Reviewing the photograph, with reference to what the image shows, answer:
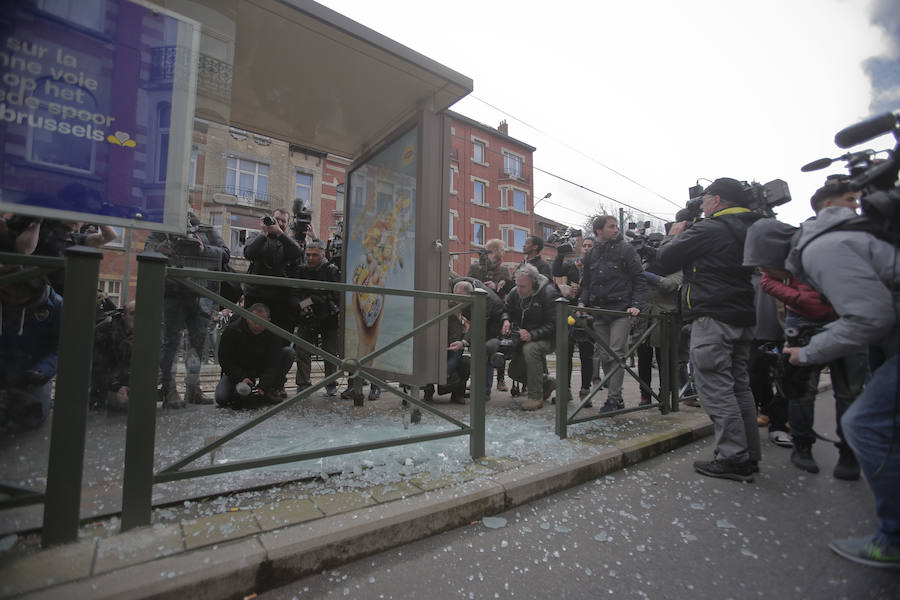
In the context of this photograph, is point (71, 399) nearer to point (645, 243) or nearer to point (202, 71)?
point (202, 71)

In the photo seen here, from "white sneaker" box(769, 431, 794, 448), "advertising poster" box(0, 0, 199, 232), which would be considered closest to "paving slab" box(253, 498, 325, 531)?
"advertising poster" box(0, 0, 199, 232)

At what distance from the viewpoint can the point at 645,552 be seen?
1808 mm

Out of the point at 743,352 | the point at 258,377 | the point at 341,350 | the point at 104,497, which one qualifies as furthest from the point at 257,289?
the point at 743,352

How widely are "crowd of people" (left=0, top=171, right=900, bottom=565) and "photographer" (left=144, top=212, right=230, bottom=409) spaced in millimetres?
14

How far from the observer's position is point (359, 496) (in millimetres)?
2049

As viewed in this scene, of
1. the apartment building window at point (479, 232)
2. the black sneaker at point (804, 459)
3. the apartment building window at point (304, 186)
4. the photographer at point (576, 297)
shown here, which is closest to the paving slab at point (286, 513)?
the photographer at point (576, 297)

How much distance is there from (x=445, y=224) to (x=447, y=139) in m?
0.74

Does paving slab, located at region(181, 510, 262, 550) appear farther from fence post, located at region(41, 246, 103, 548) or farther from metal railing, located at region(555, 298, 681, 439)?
metal railing, located at region(555, 298, 681, 439)

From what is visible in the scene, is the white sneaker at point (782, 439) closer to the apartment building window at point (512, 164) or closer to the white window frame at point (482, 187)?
the white window frame at point (482, 187)

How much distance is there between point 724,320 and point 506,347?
7.23 ft

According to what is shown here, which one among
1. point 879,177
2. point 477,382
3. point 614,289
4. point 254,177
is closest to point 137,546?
point 477,382

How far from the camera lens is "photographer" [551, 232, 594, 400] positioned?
480 centimetres

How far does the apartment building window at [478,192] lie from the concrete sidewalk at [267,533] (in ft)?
95.0

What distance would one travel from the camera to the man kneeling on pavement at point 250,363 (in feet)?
11.9
